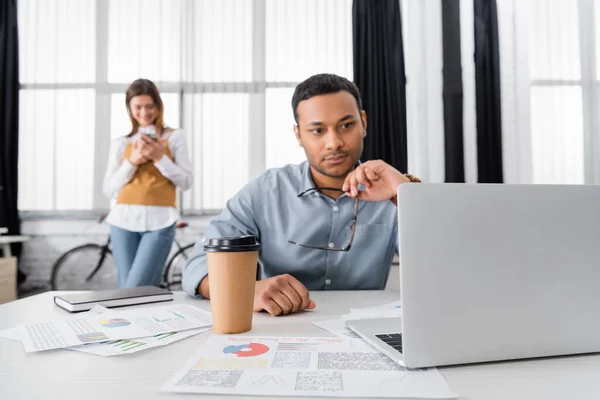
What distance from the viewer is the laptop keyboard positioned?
20.1 inches

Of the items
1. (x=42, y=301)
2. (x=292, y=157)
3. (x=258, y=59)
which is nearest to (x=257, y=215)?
(x=42, y=301)

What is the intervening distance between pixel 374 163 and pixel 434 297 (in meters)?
0.47

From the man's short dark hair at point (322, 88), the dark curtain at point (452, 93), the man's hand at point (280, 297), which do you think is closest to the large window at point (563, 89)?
the dark curtain at point (452, 93)

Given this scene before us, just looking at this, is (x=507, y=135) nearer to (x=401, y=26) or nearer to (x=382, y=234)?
(x=401, y=26)

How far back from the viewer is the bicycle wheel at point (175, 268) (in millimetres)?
3227

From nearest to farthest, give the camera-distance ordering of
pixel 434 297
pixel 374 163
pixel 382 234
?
1. pixel 434 297
2. pixel 374 163
3. pixel 382 234

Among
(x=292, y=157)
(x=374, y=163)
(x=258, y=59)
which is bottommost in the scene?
(x=374, y=163)

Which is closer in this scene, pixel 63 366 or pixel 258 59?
pixel 63 366

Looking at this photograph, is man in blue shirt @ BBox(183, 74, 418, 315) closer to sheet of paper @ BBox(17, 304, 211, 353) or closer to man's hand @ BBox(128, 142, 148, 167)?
sheet of paper @ BBox(17, 304, 211, 353)

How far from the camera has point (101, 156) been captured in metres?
3.22

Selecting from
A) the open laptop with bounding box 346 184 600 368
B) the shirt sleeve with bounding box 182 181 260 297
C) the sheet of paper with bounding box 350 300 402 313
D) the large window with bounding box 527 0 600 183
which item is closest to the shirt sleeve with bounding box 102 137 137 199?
the shirt sleeve with bounding box 182 181 260 297

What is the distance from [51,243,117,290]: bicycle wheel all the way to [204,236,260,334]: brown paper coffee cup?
2.91m

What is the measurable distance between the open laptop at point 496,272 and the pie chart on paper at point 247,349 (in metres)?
0.16

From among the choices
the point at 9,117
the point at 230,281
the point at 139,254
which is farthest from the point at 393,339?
the point at 9,117
